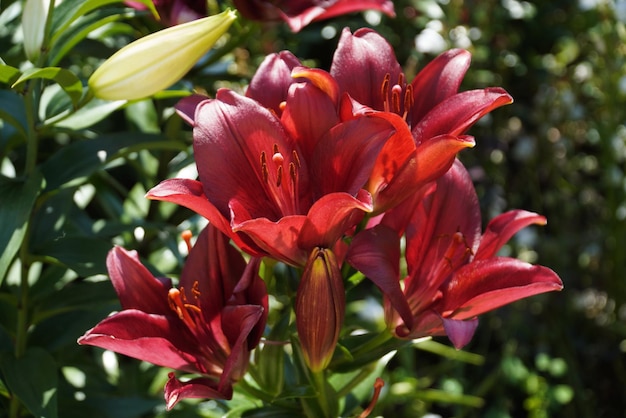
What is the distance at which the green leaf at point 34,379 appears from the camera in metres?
0.75

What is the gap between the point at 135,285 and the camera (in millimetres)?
671

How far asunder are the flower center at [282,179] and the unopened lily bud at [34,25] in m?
0.26

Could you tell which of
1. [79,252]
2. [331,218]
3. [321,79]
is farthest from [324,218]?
[79,252]

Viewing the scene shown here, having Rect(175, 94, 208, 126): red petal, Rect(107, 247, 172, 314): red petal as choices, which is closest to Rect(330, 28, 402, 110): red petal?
Rect(175, 94, 208, 126): red petal

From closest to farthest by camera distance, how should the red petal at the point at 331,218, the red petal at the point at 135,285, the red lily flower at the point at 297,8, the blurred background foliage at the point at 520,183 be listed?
1. the red petal at the point at 331,218
2. the red petal at the point at 135,285
3. the red lily flower at the point at 297,8
4. the blurred background foliage at the point at 520,183

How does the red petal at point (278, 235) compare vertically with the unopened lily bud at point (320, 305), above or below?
above

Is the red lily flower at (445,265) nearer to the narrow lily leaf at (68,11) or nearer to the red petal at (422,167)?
the red petal at (422,167)

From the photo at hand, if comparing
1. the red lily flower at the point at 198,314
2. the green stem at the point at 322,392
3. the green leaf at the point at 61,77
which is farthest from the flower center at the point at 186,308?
the green leaf at the point at 61,77

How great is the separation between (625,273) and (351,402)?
4.67 ft

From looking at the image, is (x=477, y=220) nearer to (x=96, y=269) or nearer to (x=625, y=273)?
(x=96, y=269)

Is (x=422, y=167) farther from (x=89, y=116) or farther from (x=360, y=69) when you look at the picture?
(x=89, y=116)

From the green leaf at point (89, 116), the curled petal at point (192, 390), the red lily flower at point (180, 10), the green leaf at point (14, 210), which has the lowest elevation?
the curled petal at point (192, 390)

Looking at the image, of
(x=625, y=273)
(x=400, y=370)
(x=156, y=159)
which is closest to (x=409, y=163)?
(x=156, y=159)

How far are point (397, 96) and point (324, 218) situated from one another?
0.44 feet
